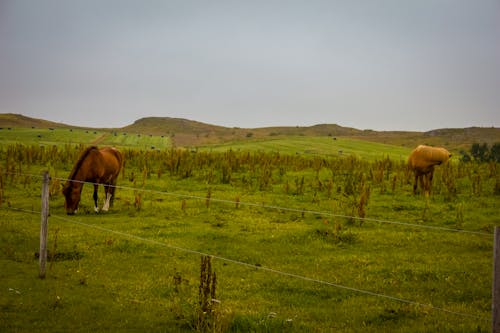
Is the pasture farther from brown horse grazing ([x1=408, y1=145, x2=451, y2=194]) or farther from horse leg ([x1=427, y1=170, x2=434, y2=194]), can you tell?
brown horse grazing ([x1=408, y1=145, x2=451, y2=194])

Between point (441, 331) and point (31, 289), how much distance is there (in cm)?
634

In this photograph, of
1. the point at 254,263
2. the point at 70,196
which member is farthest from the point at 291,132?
the point at 254,263

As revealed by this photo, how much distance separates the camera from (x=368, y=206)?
16.3 meters

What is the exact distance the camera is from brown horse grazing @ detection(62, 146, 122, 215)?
45.3 ft

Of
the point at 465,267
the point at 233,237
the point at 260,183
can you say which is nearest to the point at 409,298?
the point at 465,267

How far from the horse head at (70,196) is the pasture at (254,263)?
25cm

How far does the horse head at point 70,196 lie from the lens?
44.9 ft

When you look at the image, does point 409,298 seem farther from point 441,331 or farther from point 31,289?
point 31,289

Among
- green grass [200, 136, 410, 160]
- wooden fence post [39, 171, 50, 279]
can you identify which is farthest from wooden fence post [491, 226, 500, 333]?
green grass [200, 136, 410, 160]

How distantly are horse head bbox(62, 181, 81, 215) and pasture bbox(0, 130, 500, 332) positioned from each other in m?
0.25

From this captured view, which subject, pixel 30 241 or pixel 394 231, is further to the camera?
pixel 394 231

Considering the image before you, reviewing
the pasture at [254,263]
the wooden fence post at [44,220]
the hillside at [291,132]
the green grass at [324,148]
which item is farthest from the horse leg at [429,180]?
the hillside at [291,132]

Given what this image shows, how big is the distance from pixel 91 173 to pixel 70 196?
1424mm

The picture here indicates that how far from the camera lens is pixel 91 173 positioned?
1500 centimetres
